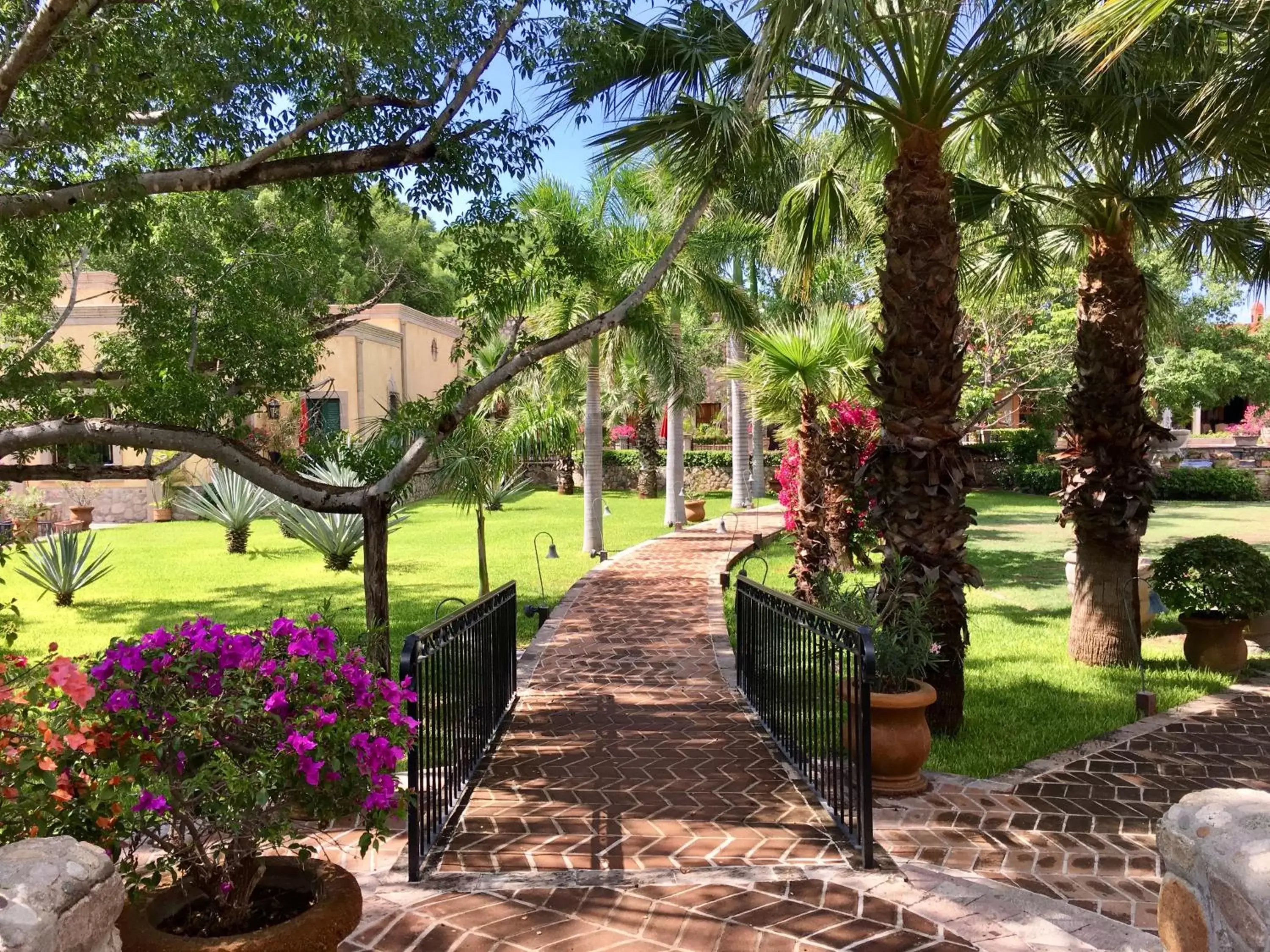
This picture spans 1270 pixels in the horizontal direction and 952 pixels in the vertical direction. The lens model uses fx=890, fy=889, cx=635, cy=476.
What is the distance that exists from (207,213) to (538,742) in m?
5.91

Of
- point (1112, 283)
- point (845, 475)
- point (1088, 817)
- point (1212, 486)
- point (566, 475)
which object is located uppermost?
point (1112, 283)

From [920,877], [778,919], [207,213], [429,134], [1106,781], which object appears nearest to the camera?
[778,919]

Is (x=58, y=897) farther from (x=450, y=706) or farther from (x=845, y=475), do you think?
(x=845, y=475)

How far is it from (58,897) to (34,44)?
4.34 m

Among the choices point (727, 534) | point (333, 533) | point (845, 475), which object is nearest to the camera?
point (845, 475)

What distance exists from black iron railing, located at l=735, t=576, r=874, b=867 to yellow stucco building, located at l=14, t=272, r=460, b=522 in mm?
10716

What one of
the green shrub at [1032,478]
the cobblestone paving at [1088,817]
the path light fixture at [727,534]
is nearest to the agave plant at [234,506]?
the path light fixture at [727,534]

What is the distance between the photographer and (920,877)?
3.80m

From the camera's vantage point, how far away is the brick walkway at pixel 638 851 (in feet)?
10.8

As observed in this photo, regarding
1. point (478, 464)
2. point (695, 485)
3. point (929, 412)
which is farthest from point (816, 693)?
point (695, 485)

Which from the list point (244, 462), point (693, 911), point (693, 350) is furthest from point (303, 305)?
point (693, 350)

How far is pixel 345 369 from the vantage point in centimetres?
2653

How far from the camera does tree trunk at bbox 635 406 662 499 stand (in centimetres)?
2941

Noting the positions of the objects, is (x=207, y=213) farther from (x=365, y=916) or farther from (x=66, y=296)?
(x=66, y=296)
